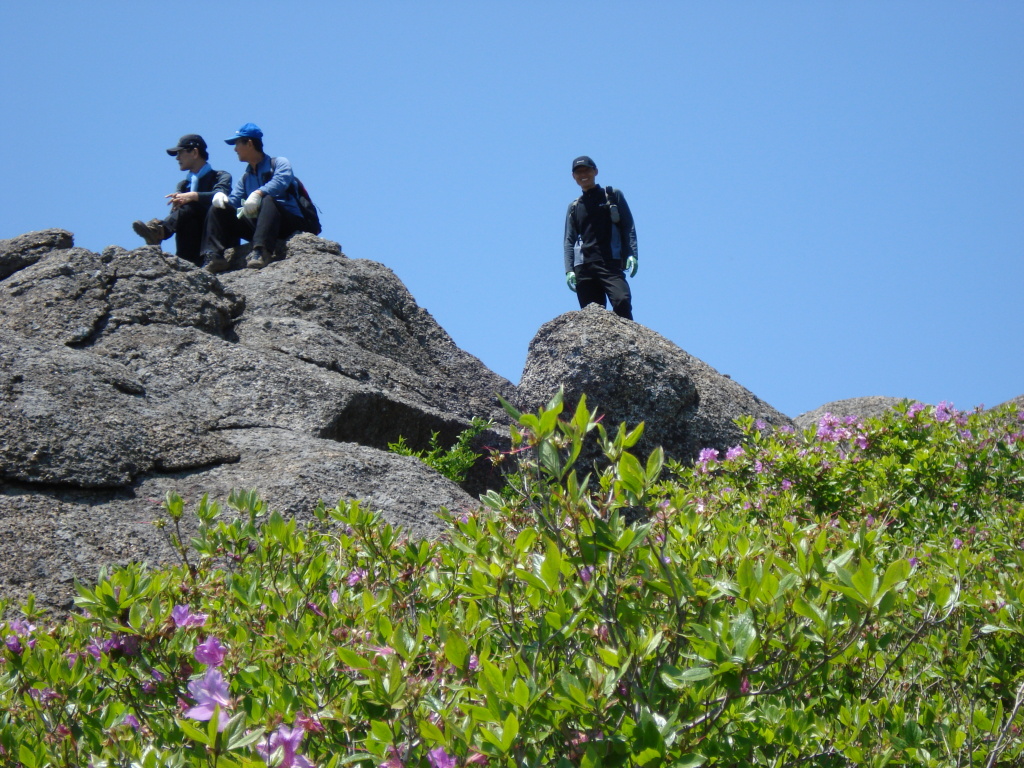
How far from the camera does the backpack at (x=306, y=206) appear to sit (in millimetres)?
9188

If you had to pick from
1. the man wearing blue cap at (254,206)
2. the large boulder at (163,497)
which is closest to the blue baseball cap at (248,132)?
the man wearing blue cap at (254,206)

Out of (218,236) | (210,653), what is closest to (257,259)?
(218,236)

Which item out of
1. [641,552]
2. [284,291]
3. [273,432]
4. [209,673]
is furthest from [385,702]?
[284,291]

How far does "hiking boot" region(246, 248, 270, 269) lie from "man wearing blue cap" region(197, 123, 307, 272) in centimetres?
18

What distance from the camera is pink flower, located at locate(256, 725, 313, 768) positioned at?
58.9 inches

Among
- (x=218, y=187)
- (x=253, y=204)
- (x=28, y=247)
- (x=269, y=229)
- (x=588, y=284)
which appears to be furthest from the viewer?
(x=218, y=187)

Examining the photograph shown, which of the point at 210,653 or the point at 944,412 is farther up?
the point at 944,412

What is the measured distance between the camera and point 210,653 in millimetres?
1979

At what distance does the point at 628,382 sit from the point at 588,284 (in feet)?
9.40

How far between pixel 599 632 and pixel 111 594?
106cm

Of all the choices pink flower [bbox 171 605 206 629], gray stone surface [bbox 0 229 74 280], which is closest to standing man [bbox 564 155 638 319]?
gray stone surface [bbox 0 229 74 280]

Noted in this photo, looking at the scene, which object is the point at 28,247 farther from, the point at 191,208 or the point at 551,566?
the point at 551,566

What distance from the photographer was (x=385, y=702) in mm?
1501

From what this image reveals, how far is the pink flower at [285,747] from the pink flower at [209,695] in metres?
0.09
